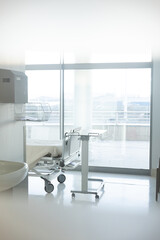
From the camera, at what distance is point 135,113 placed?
1.16 meters

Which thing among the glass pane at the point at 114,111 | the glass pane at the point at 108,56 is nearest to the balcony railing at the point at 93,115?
the glass pane at the point at 114,111

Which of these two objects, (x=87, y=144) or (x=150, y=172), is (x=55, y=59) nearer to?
Result: (x=87, y=144)

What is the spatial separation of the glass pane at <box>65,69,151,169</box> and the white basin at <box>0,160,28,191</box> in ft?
1.16

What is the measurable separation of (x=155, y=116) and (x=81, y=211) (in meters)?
0.59

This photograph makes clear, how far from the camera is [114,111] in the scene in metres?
1.20

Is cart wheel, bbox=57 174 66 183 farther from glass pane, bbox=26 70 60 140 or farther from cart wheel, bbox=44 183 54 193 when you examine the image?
glass pane, bbox=26 70 60 140

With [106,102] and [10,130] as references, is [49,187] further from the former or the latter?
[106,102]

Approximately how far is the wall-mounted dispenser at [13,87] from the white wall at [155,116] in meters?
0.61

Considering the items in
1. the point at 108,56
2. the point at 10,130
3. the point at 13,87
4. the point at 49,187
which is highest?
the point at 108,56

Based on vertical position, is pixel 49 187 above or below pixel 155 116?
below

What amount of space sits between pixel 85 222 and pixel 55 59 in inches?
31.9

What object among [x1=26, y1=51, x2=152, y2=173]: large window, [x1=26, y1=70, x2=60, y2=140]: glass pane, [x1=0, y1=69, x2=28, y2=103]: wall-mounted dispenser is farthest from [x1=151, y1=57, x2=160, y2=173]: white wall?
[x1=0, y1=69, x2=28, y2=103]: wall-mounted dispenser

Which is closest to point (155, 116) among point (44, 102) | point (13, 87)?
point (44, 102)

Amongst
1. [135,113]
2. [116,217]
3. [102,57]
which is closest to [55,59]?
[102,57]
